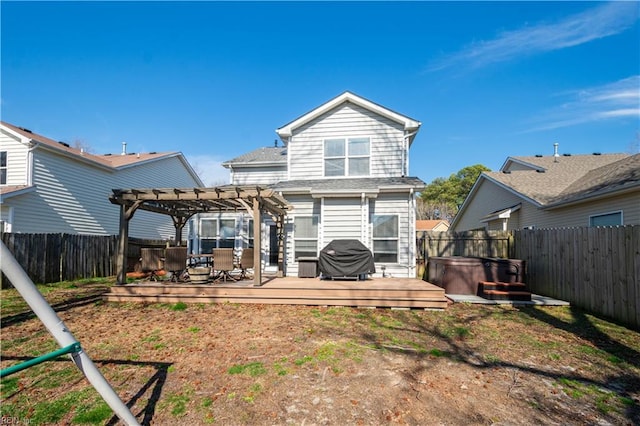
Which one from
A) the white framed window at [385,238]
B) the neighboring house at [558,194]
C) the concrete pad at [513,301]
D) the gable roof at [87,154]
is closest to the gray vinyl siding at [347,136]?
the white framed window at [385,238]

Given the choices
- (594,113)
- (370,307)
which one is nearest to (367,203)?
(370,307)

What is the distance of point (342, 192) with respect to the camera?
A: 10.3 m

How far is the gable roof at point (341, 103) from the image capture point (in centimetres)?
1134

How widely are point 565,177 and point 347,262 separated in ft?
42.6

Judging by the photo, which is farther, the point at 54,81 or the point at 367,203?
the point at 54,81

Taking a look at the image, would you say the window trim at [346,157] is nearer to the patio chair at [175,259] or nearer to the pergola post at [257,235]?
the pergola post at [257,235]

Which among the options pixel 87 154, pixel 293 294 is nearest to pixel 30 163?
pixel 87 154

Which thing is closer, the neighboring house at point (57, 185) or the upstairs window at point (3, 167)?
the neighboring house at point (57, 185)

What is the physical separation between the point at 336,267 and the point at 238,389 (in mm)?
5711

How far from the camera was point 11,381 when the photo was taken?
3916mm

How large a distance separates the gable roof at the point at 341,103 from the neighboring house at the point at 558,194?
6.33m

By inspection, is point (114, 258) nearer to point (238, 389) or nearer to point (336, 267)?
point (336, 267)

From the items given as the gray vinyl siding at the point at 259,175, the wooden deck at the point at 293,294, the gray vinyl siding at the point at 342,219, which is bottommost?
the wooden deck at the point at 293,294

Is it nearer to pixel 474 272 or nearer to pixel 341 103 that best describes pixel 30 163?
pixel 341 103
